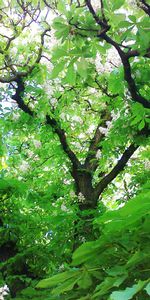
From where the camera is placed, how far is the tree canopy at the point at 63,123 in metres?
3.46

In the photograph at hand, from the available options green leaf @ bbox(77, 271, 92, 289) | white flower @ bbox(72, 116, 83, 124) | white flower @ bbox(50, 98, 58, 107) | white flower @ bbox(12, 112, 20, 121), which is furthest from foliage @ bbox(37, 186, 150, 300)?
white flower @ bbox(72, 116, 83, 124)

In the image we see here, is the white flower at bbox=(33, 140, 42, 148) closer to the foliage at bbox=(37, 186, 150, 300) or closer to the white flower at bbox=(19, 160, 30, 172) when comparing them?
the white flower at bbox=(19, 160, 30, 172)

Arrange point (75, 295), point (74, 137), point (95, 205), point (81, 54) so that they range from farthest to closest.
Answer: point (74, 137)
point (95, 205)
point (81, 54)
point (75, 295)

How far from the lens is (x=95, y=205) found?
6.82 metres

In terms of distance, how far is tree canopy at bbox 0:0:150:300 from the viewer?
346 cm

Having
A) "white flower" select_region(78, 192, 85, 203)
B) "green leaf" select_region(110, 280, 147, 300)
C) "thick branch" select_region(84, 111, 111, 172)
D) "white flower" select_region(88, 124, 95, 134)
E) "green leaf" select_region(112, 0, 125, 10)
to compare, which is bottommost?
"green leaf" select_region(110, 280, 147, 300)

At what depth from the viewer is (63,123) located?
721 cm

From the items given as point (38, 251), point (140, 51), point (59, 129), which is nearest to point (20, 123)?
point (59, 129)

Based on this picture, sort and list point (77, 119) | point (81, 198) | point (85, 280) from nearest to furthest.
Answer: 1. point (85, 280)
2. point (81, 198)
3. point (77, 119)

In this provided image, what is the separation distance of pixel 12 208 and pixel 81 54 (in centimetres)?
315

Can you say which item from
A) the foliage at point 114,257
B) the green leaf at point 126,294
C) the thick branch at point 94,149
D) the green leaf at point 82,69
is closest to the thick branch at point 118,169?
the thick branch at point 94,149

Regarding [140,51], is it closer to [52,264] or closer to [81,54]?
[81,54]

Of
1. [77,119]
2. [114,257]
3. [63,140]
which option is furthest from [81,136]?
[114,257]

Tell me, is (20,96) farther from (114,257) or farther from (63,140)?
(114,257)
